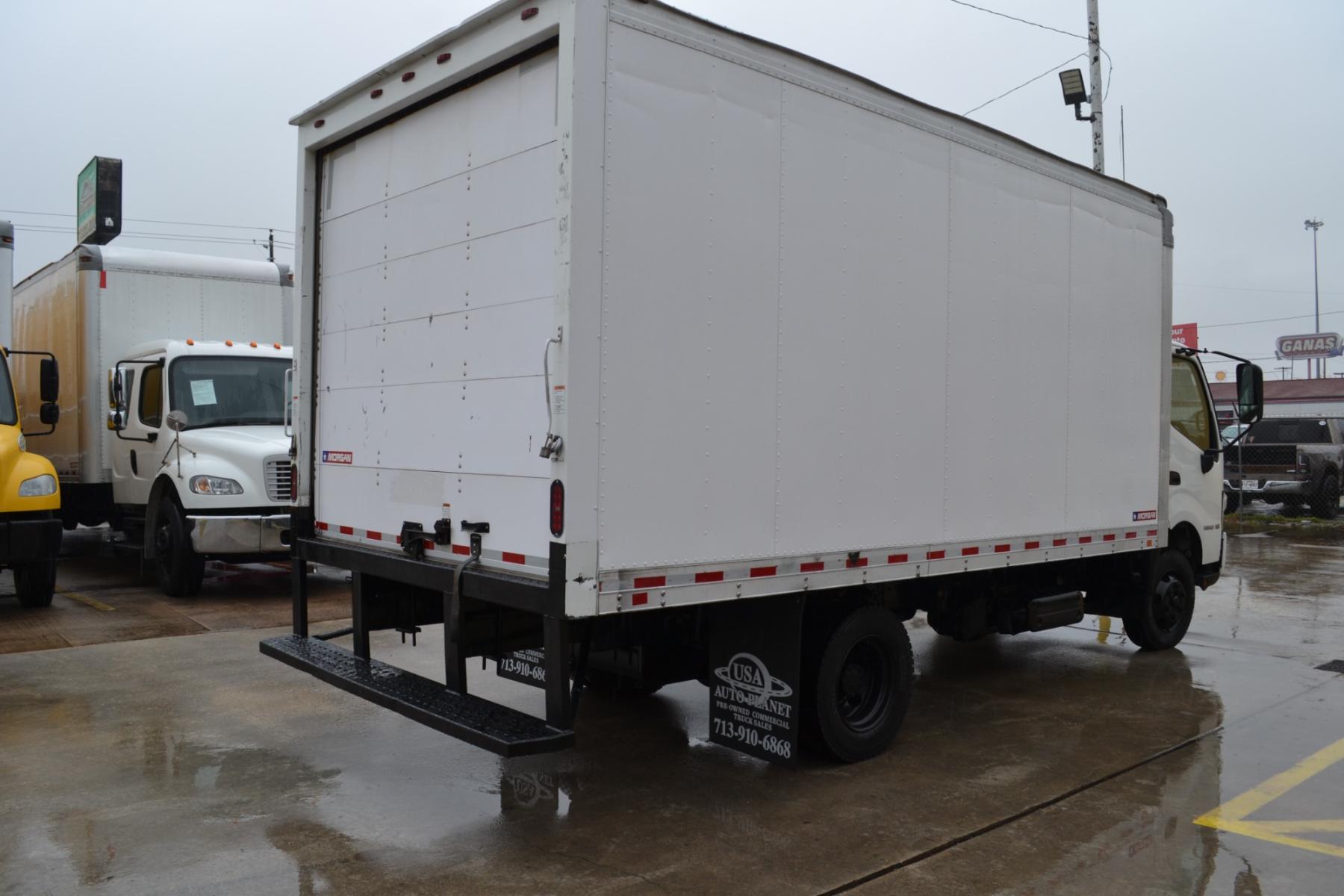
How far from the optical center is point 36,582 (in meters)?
10.3

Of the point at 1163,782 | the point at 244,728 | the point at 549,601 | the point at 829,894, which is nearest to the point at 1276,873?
the point at 1163,782

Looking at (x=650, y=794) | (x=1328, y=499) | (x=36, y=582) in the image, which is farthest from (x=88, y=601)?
(x=1328, y=499)

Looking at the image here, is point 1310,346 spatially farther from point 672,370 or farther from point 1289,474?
point 672,370

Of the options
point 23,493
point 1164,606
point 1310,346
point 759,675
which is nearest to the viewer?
point 759,675

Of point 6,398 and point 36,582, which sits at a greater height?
point 6,398

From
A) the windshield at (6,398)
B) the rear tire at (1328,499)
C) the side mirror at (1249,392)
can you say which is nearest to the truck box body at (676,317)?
the side mirror at (1249,392)

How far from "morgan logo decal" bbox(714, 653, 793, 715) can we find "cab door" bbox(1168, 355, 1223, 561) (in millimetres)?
4677

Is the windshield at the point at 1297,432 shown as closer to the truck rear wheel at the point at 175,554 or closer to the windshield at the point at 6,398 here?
the truck rear wheel at the point at 175,554

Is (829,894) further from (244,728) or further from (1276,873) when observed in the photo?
(244,728)

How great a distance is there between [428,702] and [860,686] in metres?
2.44

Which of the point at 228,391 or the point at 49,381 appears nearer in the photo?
the point at 49,381

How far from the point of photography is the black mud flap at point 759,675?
17.5 ft

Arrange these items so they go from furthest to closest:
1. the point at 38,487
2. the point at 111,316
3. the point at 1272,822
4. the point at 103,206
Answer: the point at 103,206, the point at 111,316, the point at 38,487, the point at 1272,822

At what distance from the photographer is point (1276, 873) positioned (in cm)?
459
